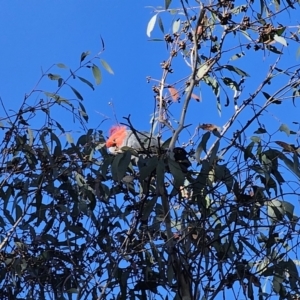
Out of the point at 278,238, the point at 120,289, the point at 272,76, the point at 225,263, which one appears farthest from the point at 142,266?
the point at 272,76

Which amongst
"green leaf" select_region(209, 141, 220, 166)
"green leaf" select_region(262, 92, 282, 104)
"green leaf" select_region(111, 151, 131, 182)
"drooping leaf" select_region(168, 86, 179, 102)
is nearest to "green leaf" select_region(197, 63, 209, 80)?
"drooping leaf" select_region(168, 86, 179, 102)

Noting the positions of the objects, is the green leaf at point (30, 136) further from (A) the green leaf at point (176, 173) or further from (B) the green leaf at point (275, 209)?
(B) the green leaf at point (275, 209)

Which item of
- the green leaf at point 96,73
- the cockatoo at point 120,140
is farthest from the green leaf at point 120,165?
the green leaf at point 96,73

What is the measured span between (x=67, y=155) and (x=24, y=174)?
139 mm

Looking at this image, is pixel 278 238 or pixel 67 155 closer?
pixel 278 238

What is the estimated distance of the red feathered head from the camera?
2.29 m

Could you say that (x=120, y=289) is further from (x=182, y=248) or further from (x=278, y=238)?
(x=278, y=238)

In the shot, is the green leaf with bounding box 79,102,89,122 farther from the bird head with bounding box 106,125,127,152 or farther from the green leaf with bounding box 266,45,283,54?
the green leaf with bounding box 266,45,283,54

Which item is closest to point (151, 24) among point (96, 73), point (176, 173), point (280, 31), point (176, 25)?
point (176, 25)

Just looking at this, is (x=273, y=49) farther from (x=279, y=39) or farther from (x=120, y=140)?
(x=120, y=140)

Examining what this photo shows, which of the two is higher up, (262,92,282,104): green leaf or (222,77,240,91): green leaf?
(222,77,240,91): green leaf

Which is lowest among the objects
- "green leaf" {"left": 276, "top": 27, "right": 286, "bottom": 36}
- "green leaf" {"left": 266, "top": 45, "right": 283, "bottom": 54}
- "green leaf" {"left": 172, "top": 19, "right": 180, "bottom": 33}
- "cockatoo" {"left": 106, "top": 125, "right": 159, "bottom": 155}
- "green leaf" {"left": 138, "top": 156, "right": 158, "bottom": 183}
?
"green leaf" {"left": 138, "top": 156, "right": 158, "bottom": 183}

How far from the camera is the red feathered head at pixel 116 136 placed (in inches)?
90.0

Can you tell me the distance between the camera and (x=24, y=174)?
226cm
